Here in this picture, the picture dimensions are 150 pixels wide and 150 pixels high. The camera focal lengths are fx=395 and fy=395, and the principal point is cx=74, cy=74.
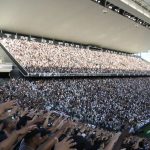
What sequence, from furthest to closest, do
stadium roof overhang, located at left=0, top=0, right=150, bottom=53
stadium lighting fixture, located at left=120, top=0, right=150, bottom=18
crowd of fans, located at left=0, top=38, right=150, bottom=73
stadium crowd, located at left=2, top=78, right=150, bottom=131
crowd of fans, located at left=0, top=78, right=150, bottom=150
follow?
stadium lighting fixture, located at left=120, top=0, right=150, bottom=18 → stadium roof overhang, located at left=0, top=0, right=150, bottom=53 → crowd of fans, located at left=0, top=38, right=150, bottom=73 → stadium crowd, located at left=2, top=78, right=150, bottom=131 → crowd of fans, located at left=0, top=78, right=150, bottom=150

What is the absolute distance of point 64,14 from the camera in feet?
113

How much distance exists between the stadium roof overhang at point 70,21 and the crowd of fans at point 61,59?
3.99ft

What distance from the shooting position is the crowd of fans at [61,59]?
29891 millimetres

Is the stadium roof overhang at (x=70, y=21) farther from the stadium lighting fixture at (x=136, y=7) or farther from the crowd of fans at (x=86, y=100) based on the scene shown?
the crowd of fans at (x=86, y=100)

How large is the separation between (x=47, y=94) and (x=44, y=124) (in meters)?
19.2

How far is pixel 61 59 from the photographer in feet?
114

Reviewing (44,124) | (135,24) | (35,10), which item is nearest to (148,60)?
(135,24)

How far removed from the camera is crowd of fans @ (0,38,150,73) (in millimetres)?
29891

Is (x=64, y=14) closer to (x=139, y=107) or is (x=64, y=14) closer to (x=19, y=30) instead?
(x=19, y=30)

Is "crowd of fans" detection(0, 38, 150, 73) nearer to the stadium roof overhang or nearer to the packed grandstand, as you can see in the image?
the packed grandstand

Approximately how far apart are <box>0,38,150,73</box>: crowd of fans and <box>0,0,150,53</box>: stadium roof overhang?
47.9 inches

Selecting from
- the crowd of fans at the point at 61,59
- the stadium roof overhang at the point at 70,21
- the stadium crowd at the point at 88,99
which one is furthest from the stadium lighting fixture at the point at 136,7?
the stadium crowd at the point at 88,99

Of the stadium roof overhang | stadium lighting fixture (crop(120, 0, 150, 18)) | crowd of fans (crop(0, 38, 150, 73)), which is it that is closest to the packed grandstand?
crowd of fans (crop(0, 38, 150, 73))

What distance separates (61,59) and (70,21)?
3987 mm
